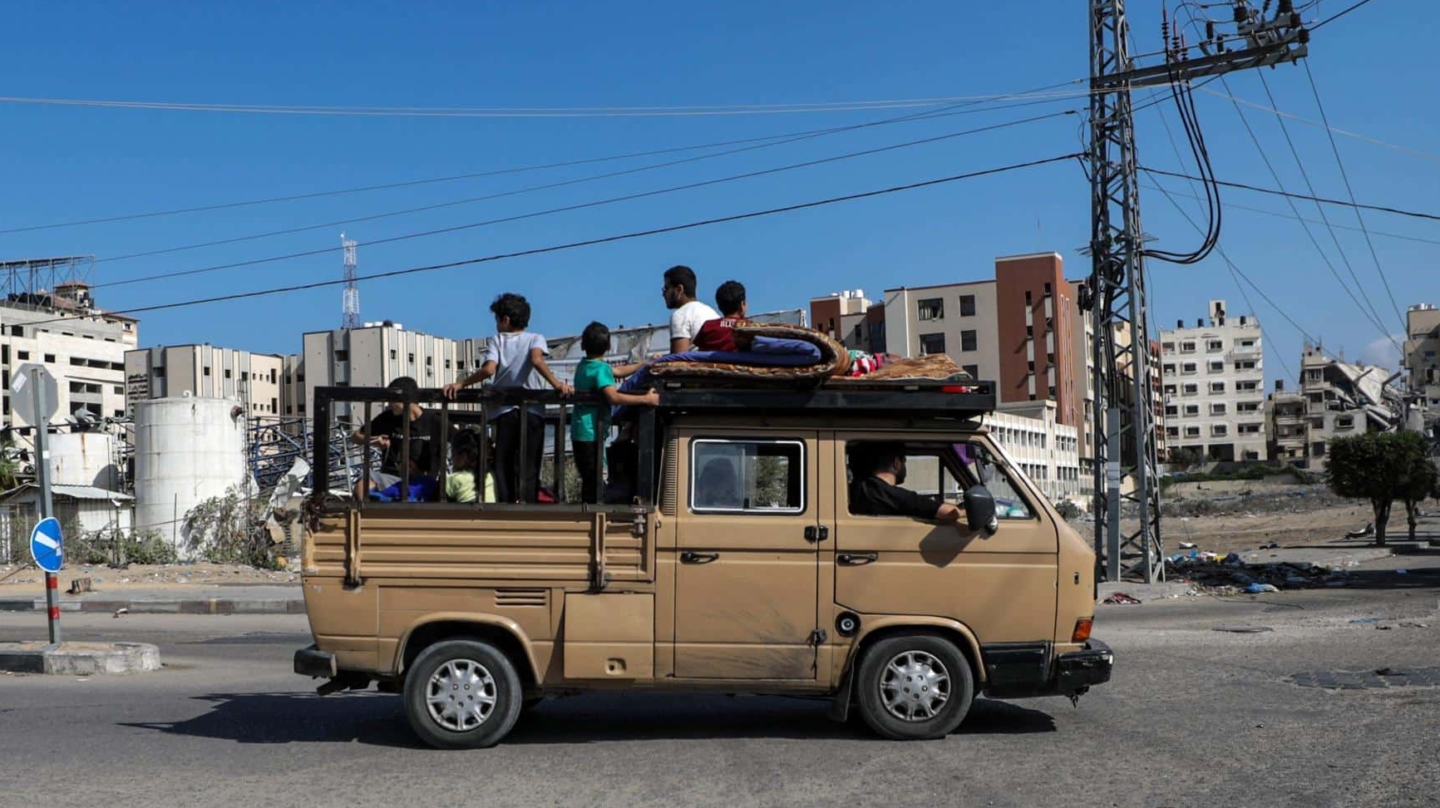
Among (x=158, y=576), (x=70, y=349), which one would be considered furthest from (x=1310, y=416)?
(x=158, y=576)

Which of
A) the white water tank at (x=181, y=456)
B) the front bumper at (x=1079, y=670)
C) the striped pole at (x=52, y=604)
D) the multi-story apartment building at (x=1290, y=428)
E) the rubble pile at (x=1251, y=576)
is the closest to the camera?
the front bumper at (x=1079, y=670)

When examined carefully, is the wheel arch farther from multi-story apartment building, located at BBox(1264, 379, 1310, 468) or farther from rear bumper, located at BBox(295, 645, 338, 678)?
multi-story apartment building, located at BBox(1264, 379, 1310, 468)

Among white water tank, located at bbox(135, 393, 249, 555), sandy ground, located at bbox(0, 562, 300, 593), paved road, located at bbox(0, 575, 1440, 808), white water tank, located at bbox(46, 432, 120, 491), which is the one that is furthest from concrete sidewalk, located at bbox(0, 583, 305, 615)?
white water tank, located at bbox(46, 432, 120, 491)

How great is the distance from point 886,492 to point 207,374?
445ft

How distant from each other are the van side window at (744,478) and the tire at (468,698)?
1.53 meters

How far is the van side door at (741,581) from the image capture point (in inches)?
317

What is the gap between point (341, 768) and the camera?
25.1 ft

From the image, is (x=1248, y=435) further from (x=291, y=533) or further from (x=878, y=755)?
(x=878, y=755)

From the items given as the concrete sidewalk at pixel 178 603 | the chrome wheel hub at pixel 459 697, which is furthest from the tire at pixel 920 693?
the concrete sidewalk at pixel 178 603

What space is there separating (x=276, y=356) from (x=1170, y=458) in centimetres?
9526

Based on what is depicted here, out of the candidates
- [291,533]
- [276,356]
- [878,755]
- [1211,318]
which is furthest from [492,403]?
[1211,318]

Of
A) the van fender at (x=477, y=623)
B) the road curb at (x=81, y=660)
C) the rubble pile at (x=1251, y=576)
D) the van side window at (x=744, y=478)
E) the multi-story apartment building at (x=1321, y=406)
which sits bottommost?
the rubble pile at (x=1251, y=576)

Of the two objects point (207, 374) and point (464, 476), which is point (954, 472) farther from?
point (207, 374)

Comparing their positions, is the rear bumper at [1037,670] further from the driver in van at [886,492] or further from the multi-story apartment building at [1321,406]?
the multi-story apartment building at [1321,406]
